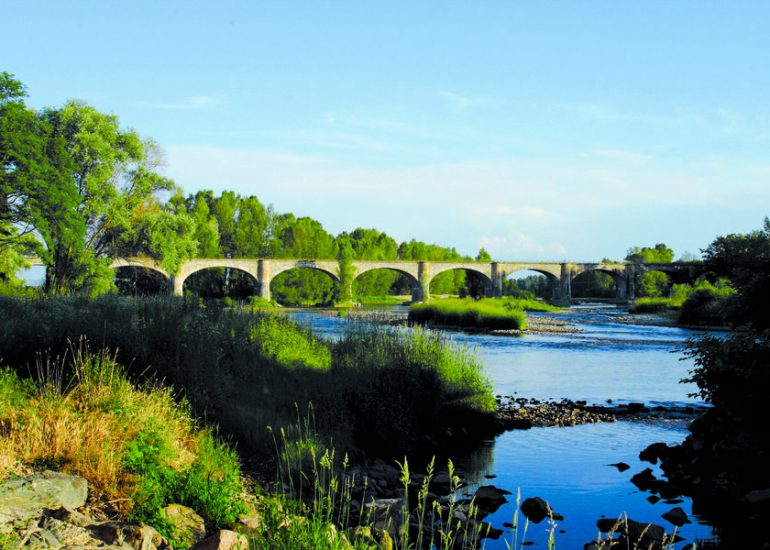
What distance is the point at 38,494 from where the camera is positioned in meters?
6.52

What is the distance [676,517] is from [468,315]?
3796 cm

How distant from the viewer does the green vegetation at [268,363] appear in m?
11.7

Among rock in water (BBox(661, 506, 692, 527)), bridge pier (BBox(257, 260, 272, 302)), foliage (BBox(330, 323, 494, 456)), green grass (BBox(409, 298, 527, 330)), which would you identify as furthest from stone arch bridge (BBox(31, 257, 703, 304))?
rock in water (BBox(661, 506, 692, 527))

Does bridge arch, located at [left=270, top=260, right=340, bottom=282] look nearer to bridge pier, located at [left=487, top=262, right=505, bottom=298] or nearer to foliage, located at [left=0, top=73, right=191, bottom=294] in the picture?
bridge pier, located at [left=487, top=262, right=505, bottom=298]

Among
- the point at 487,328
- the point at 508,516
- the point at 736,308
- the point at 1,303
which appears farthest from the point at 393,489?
the point at 487,328

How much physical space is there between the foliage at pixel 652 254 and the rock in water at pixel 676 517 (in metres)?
131

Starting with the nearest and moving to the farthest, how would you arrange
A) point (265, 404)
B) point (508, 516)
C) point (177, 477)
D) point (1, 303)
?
point (177, 477), point (508, 516), point (265, 404), point (1, 303)

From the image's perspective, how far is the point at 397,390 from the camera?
14602mm

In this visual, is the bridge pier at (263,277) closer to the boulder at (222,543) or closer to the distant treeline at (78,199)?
the distant treeline at (78,199)

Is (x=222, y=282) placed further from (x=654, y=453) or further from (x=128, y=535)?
(x=128, y=535)

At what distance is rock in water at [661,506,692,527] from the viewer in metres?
10.1

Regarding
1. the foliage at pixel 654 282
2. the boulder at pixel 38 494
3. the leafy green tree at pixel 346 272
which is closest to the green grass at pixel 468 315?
the leafy green tree at pixel 346 272

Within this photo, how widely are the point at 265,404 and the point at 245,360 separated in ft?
6.72

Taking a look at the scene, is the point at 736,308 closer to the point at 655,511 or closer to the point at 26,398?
the point at 655,511
